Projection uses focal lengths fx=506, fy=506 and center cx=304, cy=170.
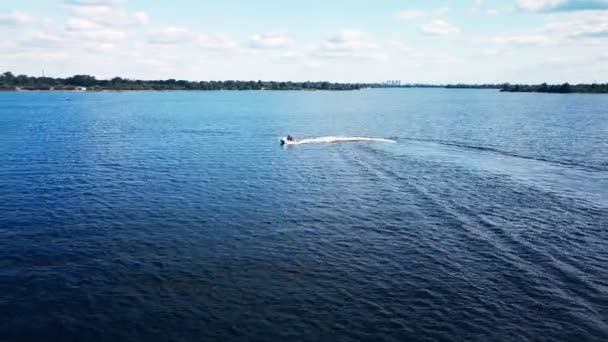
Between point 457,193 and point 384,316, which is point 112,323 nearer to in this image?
point 384,316

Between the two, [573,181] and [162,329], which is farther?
[573,181]

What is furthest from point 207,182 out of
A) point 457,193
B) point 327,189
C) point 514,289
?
point 514,289

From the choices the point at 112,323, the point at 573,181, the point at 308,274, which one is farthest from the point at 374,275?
the point at 573,181

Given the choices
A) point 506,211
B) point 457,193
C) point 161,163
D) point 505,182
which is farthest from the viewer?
point 161,163

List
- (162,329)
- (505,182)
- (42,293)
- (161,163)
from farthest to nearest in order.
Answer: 1. (161,163)
2. (505,182)
3. (42,293)
4. (162,329)

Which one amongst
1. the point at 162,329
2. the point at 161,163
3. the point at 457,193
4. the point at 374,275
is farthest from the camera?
the point at 161,163

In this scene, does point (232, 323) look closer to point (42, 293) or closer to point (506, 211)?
point (42, 293)
